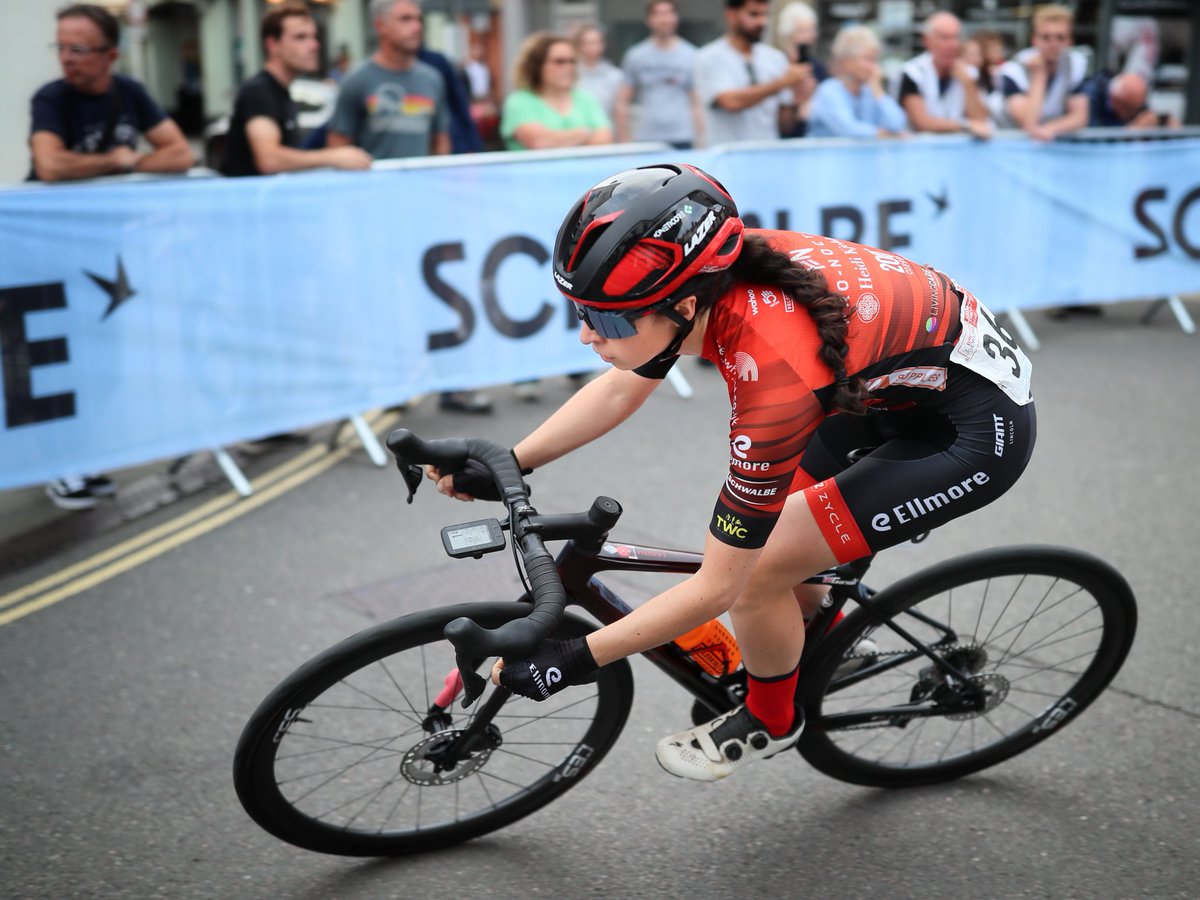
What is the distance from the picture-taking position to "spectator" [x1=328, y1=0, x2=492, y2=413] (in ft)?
23.6

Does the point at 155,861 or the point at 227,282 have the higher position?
the point at 227,282

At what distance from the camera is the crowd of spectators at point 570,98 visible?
20.3 feet

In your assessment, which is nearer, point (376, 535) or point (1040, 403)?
point (376, 535)

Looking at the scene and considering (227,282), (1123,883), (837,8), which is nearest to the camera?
(1123,883)

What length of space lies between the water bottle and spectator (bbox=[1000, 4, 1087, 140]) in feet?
24.2

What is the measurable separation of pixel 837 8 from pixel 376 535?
1661 centimetres

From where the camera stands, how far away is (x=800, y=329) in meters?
2.57

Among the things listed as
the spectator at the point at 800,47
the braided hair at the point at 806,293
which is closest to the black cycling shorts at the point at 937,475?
the braided hair at the point at 806,293

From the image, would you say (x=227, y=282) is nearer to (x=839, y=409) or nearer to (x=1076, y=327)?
(x=839, y=409)

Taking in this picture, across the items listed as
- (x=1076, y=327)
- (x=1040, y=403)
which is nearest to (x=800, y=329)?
(x=1040, y=403)

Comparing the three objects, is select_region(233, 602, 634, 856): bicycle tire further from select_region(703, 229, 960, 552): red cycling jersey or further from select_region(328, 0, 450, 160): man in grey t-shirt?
select_region(328, 0, 450, 160): man in grey t-shirt

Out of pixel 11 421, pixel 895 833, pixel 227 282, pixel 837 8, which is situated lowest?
pixel 895 833

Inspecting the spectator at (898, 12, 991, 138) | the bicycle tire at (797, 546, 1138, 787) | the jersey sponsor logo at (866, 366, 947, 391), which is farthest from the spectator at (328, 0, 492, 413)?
the jersey sponsor logo at (866, 366, 947, 391)

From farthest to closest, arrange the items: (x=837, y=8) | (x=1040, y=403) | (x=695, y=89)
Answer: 1. (x=837, y=8)
2. (x=695, y=89)
3. (x=1040, y=403)
